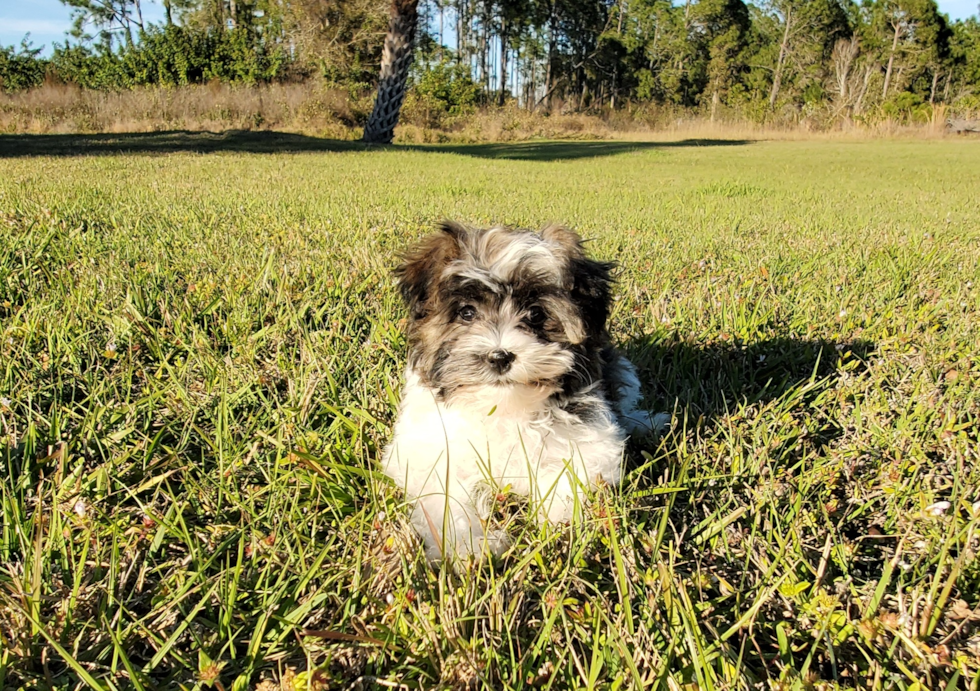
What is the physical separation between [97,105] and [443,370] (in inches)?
1232

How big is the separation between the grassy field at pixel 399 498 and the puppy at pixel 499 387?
0.15 metres

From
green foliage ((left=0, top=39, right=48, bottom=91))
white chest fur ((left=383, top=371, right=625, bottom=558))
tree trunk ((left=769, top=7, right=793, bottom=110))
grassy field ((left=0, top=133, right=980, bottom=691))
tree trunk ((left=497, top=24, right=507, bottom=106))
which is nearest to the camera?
grassy field ((left=0, top=133, right=980, bottom=691))

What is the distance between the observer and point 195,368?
328 cm

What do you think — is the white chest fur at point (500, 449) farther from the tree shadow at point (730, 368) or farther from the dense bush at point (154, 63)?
the dense bush at point (154, 63)

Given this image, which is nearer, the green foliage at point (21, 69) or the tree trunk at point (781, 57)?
the green foliage at point (21, 69)

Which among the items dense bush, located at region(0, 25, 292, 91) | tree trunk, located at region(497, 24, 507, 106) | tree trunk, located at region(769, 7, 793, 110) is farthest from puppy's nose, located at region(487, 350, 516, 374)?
tree trunk, located at region(769, 7, 793, 110)

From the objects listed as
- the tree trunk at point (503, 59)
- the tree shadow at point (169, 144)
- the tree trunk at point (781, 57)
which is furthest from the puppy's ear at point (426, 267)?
the tree trunk at point (781, 57)

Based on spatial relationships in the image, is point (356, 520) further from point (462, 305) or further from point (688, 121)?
point (688, 121)

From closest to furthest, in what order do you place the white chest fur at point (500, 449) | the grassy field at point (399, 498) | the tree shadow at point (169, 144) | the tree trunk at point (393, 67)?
the grassy field at point (399, 498), the white chest fur at point (500, 449), the tree shadow at point (169, 144), the tree trunk at point (393, 67)

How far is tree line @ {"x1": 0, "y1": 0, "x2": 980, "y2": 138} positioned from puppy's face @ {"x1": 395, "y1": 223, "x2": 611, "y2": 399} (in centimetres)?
2298

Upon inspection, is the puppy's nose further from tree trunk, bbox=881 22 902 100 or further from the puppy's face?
tree trunk, bbox=881 22 902 100

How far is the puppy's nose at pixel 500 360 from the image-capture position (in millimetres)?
2367

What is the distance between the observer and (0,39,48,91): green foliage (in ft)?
111

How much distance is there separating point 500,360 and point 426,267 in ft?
2.29
